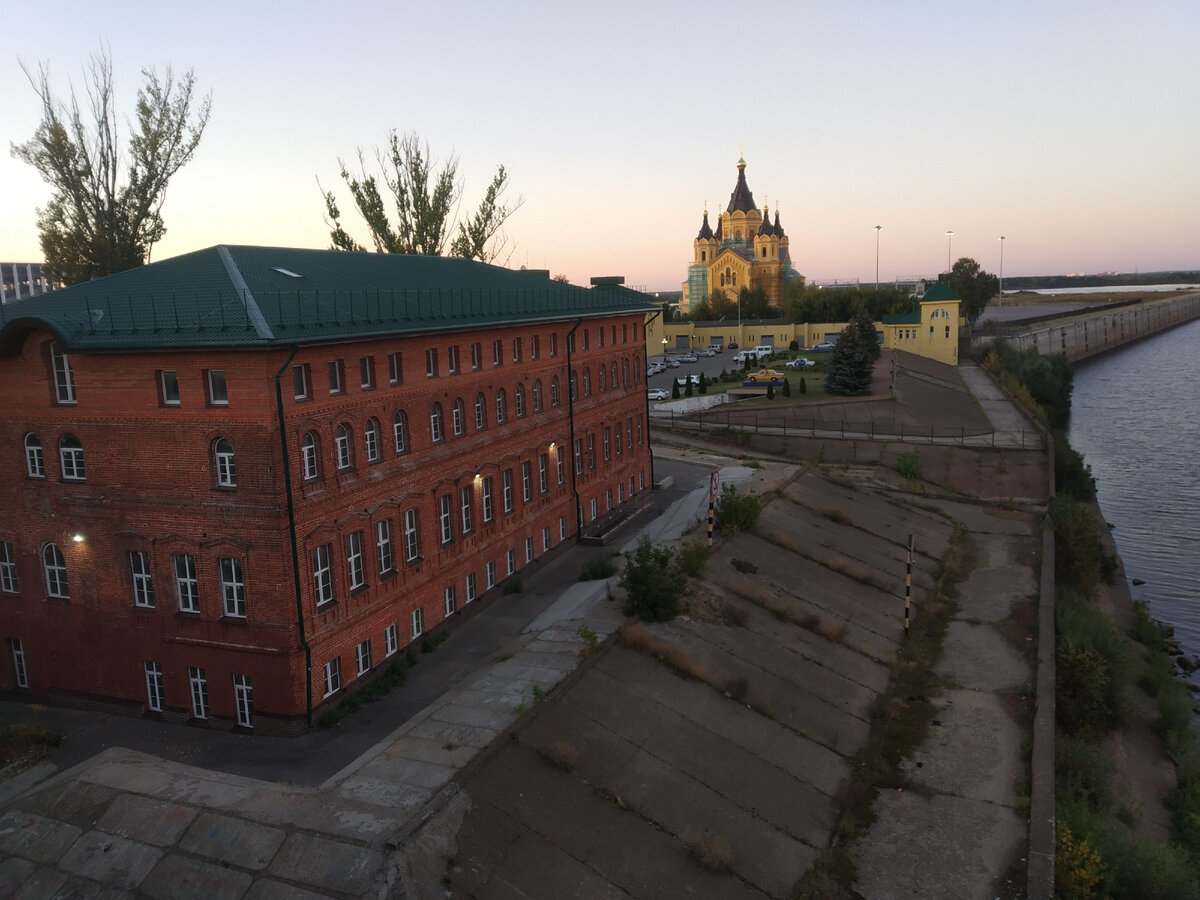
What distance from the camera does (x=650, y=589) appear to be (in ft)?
78.6

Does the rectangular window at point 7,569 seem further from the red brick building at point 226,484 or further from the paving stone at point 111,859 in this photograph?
the paving stone at point 111,859

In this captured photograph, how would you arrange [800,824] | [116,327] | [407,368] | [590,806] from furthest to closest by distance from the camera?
[407,368] < [116,327] < [800,824] < [590,806]

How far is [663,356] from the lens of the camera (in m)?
101

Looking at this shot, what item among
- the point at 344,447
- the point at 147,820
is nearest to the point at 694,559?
the point at 344,447

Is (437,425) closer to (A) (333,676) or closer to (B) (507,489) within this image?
(B) (507,489)

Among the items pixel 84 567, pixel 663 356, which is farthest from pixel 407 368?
pixel 663 356

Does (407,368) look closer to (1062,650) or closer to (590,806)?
(590,806)

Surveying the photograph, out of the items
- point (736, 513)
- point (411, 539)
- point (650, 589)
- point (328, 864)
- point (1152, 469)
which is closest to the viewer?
point (328, 864)

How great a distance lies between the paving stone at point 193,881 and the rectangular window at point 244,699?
19.5 ft

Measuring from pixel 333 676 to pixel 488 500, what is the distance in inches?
321

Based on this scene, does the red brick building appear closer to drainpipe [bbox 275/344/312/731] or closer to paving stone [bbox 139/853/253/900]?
drainpipe [bbox 275/344/312/731]

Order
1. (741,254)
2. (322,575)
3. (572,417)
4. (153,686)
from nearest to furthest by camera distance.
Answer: (322,575) < (153,686) < (572,417) < (741,254)

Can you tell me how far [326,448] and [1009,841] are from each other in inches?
617

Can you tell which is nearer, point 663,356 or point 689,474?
point 689,474
